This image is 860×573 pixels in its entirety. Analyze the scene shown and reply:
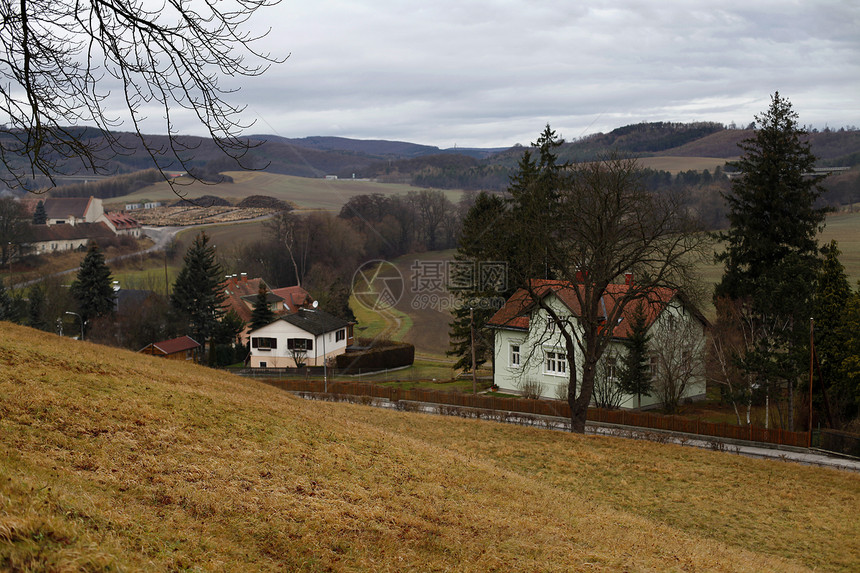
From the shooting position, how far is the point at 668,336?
119 ft

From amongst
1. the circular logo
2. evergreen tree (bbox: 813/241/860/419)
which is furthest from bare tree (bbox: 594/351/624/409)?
the circular logo

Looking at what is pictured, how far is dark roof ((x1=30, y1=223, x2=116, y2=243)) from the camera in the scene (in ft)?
316

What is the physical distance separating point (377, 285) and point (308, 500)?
75.0 meters

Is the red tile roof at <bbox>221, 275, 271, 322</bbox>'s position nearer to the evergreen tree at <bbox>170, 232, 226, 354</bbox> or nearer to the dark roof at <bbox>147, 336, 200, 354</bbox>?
the evergreen tree at <bbox>170, 232, 226, 354</bbox>

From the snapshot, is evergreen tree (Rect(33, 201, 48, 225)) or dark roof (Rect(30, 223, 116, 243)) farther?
evergreen tree (Rect(33, 201, 48, 225))

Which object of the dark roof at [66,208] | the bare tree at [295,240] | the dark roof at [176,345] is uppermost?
the dark roof at [66,208]

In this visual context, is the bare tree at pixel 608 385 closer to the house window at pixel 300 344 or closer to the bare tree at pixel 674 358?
the bare tree at pixel 674 358

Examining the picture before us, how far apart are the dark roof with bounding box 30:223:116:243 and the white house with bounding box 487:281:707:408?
78.3 m

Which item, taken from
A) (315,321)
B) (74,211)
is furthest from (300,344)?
(74,211)

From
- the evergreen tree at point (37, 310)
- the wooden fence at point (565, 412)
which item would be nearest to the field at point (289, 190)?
the evergreen tree at point (37, 310)

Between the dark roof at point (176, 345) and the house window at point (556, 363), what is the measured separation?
3256 cm

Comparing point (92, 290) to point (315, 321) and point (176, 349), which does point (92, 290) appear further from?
point (315, 321)

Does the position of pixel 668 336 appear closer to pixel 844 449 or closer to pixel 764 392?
pixel 764 392

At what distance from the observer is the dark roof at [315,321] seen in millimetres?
56500
